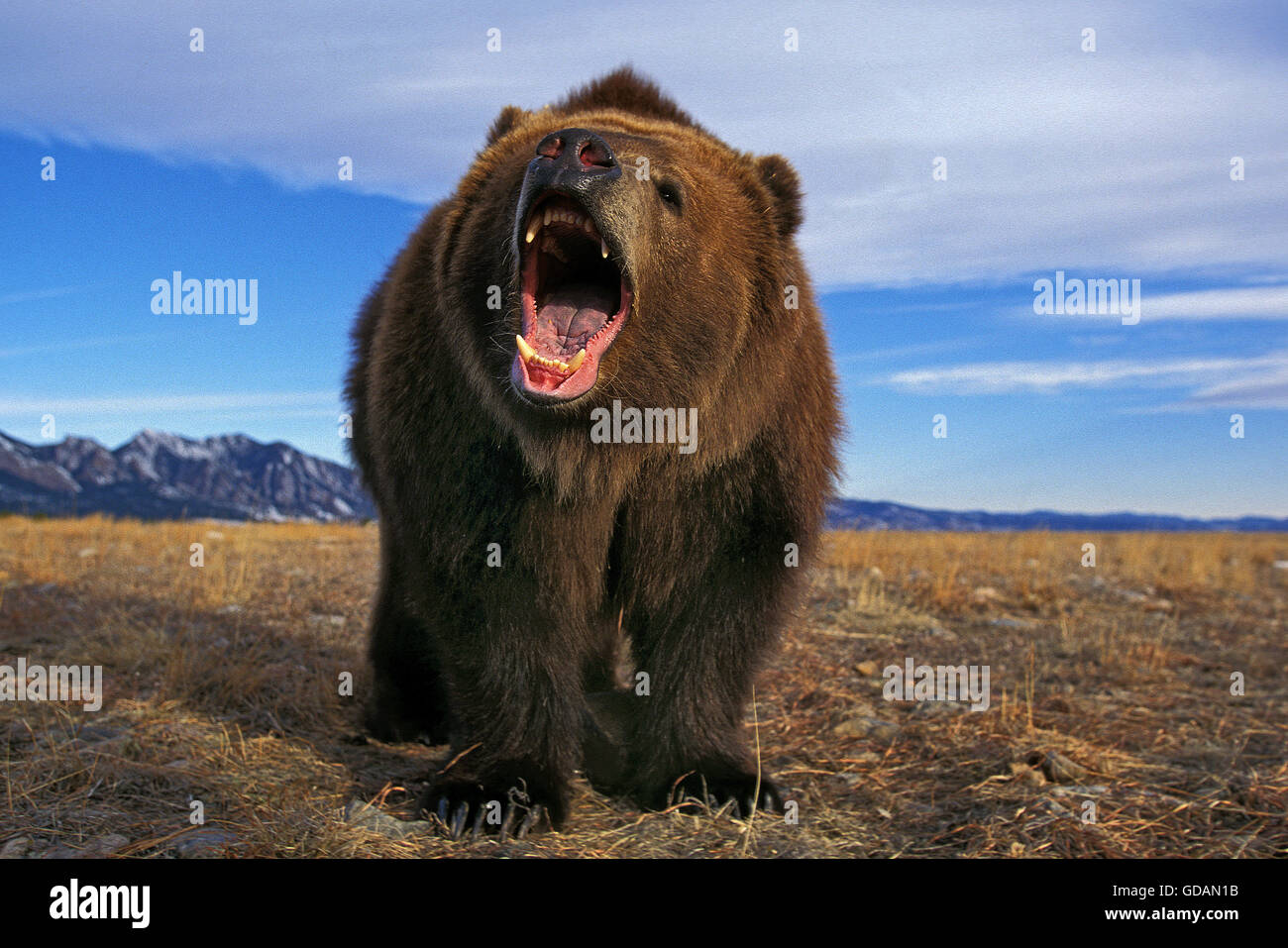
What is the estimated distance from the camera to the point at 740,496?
11.8 ft

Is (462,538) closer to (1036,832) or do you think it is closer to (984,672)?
(1036,832)

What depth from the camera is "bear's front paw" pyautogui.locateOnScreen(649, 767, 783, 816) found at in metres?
3.58

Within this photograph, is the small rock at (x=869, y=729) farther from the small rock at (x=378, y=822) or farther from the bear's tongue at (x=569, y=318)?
the bear's tongue at (x=569, y=318)

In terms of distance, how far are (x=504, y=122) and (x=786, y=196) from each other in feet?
3.95

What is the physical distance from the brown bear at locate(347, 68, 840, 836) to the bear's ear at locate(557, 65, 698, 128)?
620mm

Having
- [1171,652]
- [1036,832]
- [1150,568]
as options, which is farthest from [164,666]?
[1150,568]

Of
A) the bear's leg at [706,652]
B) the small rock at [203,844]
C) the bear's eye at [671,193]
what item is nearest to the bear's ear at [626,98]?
the bear's eye at [671,193]

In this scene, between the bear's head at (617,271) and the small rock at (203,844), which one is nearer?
the small rock at (203,844)

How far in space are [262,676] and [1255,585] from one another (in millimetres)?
12604

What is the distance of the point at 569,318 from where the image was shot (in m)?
3.32

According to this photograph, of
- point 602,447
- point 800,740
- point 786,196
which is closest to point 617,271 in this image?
point 602,447

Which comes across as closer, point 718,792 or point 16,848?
point 16,848

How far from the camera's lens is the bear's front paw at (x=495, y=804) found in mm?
3322

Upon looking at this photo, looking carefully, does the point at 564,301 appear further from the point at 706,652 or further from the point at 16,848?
the point at 16,848
